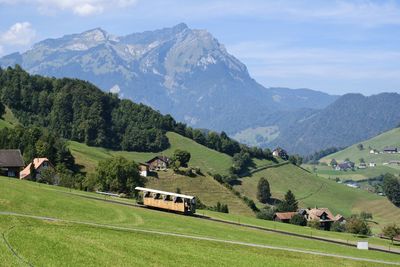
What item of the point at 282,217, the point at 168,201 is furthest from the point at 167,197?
the point at 282,217

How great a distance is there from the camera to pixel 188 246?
56.0m

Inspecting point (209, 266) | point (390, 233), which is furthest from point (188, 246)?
point (390, 233)

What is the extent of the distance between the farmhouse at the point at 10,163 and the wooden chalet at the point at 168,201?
47469mm

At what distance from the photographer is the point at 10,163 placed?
12769cm

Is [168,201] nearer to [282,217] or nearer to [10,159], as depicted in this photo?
[10,159]

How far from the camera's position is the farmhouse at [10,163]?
127000mm

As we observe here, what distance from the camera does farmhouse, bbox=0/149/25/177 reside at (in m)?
127

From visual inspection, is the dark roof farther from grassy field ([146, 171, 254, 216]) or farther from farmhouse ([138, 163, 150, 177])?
farmhouse ([138, 163, 150, 177])

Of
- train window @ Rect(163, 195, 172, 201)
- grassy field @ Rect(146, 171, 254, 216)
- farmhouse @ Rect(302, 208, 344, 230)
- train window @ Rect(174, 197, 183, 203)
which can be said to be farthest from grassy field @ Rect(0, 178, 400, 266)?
farmhouse @ Rect(302, 208, 344, 230)

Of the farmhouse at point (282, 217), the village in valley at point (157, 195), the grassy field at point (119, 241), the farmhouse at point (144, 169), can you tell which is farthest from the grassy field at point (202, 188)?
the grassy field at point (119, 241)

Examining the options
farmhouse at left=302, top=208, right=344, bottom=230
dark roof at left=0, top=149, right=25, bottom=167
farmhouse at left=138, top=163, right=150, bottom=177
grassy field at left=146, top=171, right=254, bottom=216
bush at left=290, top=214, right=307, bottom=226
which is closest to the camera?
dark roof at left=0, top=149, right=25, bottom=167

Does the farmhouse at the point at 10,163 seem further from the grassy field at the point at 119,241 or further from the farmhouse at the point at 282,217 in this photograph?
the farmhouse at the point at 282,217

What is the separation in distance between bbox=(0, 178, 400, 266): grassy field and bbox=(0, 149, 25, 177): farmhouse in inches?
2040

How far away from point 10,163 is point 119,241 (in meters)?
85.9
